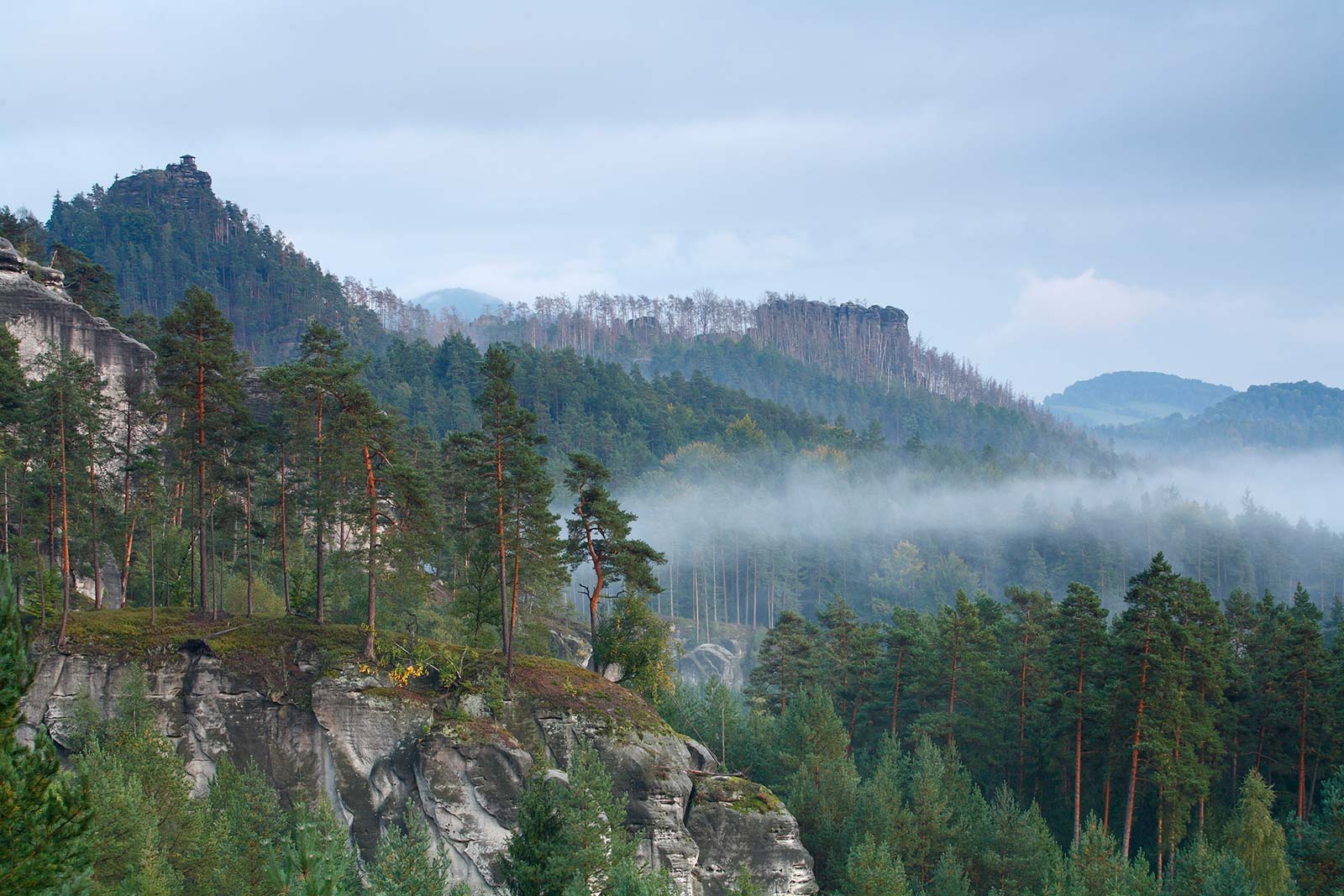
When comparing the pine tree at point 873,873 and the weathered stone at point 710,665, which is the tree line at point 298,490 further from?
the weathered stone at point 710,665

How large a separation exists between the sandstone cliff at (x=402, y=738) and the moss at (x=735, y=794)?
7 centimetres

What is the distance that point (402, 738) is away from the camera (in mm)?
38625

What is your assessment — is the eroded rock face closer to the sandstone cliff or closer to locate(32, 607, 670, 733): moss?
the sandstone cliff

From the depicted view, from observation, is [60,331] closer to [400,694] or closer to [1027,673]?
[400,694]

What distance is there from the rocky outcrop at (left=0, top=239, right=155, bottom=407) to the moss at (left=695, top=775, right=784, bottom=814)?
37790mm

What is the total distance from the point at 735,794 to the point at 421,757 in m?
11.7

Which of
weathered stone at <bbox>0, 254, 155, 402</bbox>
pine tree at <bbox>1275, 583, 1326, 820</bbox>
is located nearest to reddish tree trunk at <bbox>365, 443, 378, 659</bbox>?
weathered stone at <bbox>0, 254, 155, 402</bbox>

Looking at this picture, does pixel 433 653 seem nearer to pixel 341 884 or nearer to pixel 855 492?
pixel 341 884

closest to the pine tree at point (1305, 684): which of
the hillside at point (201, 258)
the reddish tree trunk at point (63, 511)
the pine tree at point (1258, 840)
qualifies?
the pine tree at point (1258, 840)

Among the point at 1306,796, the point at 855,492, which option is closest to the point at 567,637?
the point at 1306,796

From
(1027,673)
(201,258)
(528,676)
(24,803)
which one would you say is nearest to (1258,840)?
(1027,673)

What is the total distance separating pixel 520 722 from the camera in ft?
131

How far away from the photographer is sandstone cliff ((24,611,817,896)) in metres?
37.9

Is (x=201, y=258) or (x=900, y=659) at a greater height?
(x=201, y=258)
